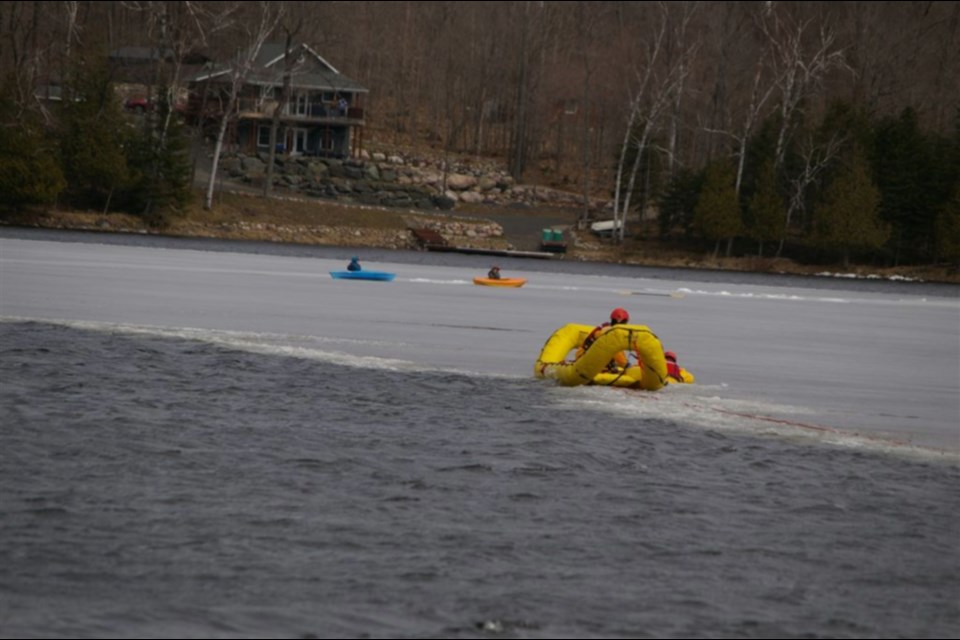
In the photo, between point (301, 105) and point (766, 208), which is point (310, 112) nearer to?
point (301, 105)

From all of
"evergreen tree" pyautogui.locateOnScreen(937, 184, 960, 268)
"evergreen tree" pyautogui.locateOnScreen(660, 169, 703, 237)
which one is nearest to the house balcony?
"evergreen tree" pyautogui.locateOnScreen(660, 169, 703, 237)

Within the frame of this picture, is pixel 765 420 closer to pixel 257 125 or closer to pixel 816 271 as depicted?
pixel 816 271

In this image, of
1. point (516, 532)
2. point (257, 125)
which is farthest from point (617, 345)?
point (257, 125)

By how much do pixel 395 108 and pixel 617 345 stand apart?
96.3 m

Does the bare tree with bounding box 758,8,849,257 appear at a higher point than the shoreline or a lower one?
higher

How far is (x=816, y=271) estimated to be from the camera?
7719 cm

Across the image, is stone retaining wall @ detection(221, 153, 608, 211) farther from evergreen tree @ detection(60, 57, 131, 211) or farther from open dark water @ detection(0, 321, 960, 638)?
open dark water @ detection(0, 321, 960, 638)

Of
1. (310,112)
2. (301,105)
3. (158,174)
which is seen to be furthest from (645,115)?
(158,174)

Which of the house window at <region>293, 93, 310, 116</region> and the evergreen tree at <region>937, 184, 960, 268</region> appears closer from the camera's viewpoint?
the evergreen tree at <region>937, 184, 960, 268</region>

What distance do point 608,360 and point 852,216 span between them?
182ft

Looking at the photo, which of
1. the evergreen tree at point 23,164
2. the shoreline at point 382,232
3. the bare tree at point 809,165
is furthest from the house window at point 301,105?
the bare tree at point 809,165

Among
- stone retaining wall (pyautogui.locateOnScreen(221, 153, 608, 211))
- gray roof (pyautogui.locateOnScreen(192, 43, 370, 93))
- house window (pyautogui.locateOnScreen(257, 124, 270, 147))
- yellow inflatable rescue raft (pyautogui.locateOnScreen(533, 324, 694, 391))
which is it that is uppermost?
gray roof (pyautogui.locateOnScreen(192, 43, 370, 93))

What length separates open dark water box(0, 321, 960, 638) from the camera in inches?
416

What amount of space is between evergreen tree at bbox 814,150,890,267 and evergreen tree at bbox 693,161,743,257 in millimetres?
4187
